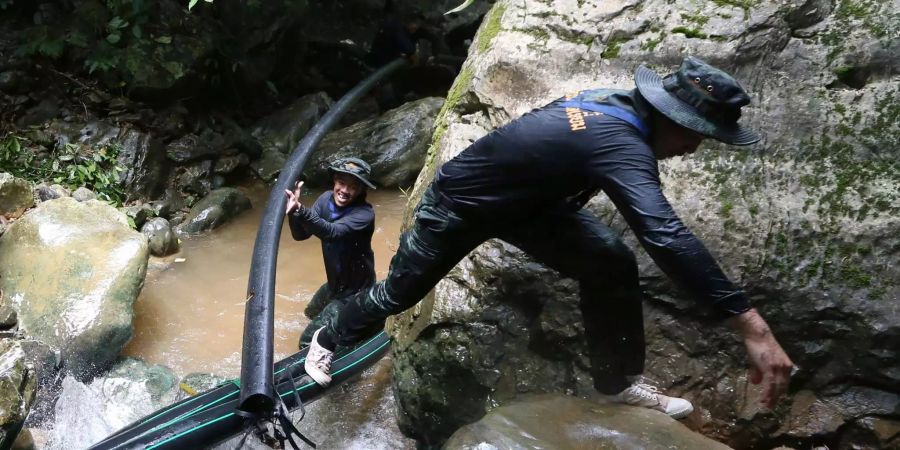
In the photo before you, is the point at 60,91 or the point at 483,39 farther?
the point at 60,91

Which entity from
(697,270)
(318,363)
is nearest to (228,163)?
(318,363)

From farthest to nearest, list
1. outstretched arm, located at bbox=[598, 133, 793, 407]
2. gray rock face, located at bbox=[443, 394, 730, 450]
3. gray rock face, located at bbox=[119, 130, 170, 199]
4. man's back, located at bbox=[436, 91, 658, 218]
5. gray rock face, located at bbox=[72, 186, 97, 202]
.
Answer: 1. gray rock face, located at bbox=[119, 130, 170, 199]
2. gray rock face, located at bbox=[72, 186, 97, 202]
3. gray rock face, located at bbox=[443, 394, 730, 450]
4. man's back, located at bbox=[436, 91, 658, 218]
5. outstretched arm, located at bbox=[598, 133, 793, 407]

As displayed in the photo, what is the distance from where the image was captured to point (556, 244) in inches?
116

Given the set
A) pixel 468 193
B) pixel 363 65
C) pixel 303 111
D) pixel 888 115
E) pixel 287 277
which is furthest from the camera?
pixel 363 65

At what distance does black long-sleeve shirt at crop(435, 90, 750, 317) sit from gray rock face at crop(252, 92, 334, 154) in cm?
598

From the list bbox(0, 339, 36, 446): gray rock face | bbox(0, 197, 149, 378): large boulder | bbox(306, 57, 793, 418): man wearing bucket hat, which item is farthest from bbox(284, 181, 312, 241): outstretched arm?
bbox(0, 339, 36, 446): gray rock face

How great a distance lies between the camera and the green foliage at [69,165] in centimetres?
676

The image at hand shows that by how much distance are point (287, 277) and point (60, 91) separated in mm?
3926

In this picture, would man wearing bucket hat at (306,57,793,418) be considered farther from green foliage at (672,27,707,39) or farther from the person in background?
the person in background

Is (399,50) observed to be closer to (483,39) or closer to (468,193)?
(483,39)

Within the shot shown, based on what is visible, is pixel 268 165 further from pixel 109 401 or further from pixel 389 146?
pixel 109 401

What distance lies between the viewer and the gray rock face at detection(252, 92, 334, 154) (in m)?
8.56

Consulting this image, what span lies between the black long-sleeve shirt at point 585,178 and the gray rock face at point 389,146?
5.00m

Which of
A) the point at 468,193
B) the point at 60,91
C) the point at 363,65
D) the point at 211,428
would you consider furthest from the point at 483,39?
the point at 363,65
